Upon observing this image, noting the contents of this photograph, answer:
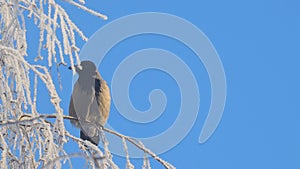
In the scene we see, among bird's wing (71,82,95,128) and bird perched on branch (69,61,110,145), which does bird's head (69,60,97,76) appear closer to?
bird perched on branch (69,61,110,145)

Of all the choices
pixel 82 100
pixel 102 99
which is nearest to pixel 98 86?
pixel 102 99

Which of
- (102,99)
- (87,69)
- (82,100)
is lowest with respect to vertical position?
(82,100)

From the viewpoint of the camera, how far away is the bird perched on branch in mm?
4020

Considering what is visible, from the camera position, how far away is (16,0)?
5.41 ft

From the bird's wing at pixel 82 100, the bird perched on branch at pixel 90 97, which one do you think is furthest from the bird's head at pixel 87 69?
the bird's wing at pixel 82 100

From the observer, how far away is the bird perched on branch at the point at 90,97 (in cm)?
402

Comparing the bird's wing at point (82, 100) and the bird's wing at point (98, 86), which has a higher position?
the bird's wing at point (98, 86)

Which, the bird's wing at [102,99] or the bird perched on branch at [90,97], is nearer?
the bird perched on branch at [90,97]

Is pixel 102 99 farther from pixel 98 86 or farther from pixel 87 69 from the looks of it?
pixel 87 69

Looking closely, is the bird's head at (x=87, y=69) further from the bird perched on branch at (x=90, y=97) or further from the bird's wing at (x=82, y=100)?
the bird's wing at (x=82, y=100)

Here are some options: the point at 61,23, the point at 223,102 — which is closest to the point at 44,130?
the point at 61,23

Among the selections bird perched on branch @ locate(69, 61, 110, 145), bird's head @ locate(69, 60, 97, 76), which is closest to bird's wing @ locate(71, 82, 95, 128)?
bird perched on branch @ locate(69, 61, 110, 145)

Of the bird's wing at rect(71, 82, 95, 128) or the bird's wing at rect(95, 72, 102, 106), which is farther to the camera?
the bird's wing at rect(95, 72, 102, 106)

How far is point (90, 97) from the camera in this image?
4.10 metres
